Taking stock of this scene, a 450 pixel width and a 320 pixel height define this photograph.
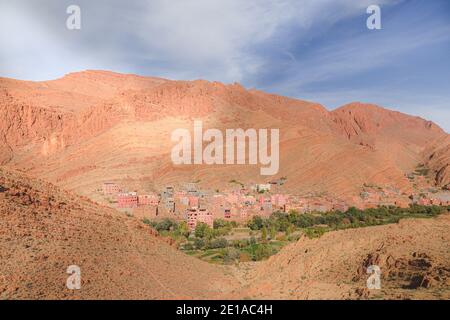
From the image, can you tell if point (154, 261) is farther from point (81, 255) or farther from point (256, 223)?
point (256, 223)

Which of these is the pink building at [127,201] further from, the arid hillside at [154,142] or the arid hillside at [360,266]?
the arid hillside at [360,266]

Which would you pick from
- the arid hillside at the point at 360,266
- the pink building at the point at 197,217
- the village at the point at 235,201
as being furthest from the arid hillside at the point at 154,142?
the arid hillside at the point at 360,266

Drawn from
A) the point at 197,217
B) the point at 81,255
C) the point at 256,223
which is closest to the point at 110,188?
the point at 197,217

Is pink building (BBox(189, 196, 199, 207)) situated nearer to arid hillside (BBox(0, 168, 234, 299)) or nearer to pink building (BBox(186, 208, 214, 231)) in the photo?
pink building (BBox(186, 208, 214, 231))

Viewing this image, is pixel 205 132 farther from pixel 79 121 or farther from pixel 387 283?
pixel 387 283

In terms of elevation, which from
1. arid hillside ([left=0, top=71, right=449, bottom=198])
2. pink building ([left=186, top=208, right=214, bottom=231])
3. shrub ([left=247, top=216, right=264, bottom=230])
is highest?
arid hillside ([left=0, top=71, right=449, bottom=198])

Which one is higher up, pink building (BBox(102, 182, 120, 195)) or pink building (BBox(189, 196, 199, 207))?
pink building (BBox(102, 182, 120, 195))

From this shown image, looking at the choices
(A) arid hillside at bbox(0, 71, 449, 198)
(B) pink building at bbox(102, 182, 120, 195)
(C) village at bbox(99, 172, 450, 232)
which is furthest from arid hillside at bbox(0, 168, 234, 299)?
(A) arid hillside at bbox(0, 71, 449, 198)
